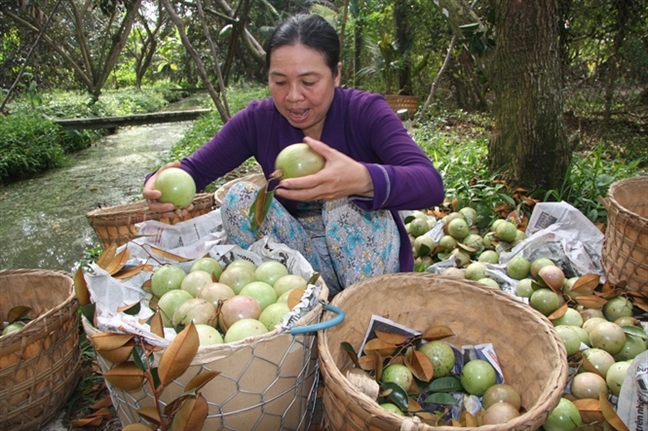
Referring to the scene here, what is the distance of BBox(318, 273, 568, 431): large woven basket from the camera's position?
1.22 m

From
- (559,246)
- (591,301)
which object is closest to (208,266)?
(591,301)

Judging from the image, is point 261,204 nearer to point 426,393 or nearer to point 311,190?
point 311,190

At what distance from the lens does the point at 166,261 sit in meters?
1.81

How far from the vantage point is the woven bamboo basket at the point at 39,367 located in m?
1.43

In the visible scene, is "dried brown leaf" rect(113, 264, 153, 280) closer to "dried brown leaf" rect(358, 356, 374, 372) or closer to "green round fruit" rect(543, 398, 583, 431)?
"dried brown leaf" rect(358, 356, 374, 372)

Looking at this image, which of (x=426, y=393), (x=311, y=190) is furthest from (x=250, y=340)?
(x=426, y=393)

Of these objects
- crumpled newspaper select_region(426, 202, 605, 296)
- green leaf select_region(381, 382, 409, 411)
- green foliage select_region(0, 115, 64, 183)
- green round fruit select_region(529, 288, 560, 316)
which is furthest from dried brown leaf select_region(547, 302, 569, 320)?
green foliage select_region(0, 115, 64, 183)

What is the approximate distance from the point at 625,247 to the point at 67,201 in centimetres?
500

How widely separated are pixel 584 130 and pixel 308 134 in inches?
187

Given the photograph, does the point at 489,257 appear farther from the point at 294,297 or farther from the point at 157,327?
the point at 157,327

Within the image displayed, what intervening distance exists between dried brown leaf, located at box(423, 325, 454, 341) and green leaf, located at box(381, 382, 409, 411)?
0.82ft

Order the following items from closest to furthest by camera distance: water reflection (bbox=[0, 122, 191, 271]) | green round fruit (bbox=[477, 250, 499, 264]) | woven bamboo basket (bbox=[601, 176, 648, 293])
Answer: woven bamboo basket (bbox=[601, 176, 648, 293])
green round fruit (bbox=[477, 250, 499, 264])
water reflection (bbox=[0, 122, 191, 271])

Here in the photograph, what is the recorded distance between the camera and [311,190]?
125 cm

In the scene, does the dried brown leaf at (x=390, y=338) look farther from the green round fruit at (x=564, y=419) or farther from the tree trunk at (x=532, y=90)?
the tree trunk at (x=532, y=90)
